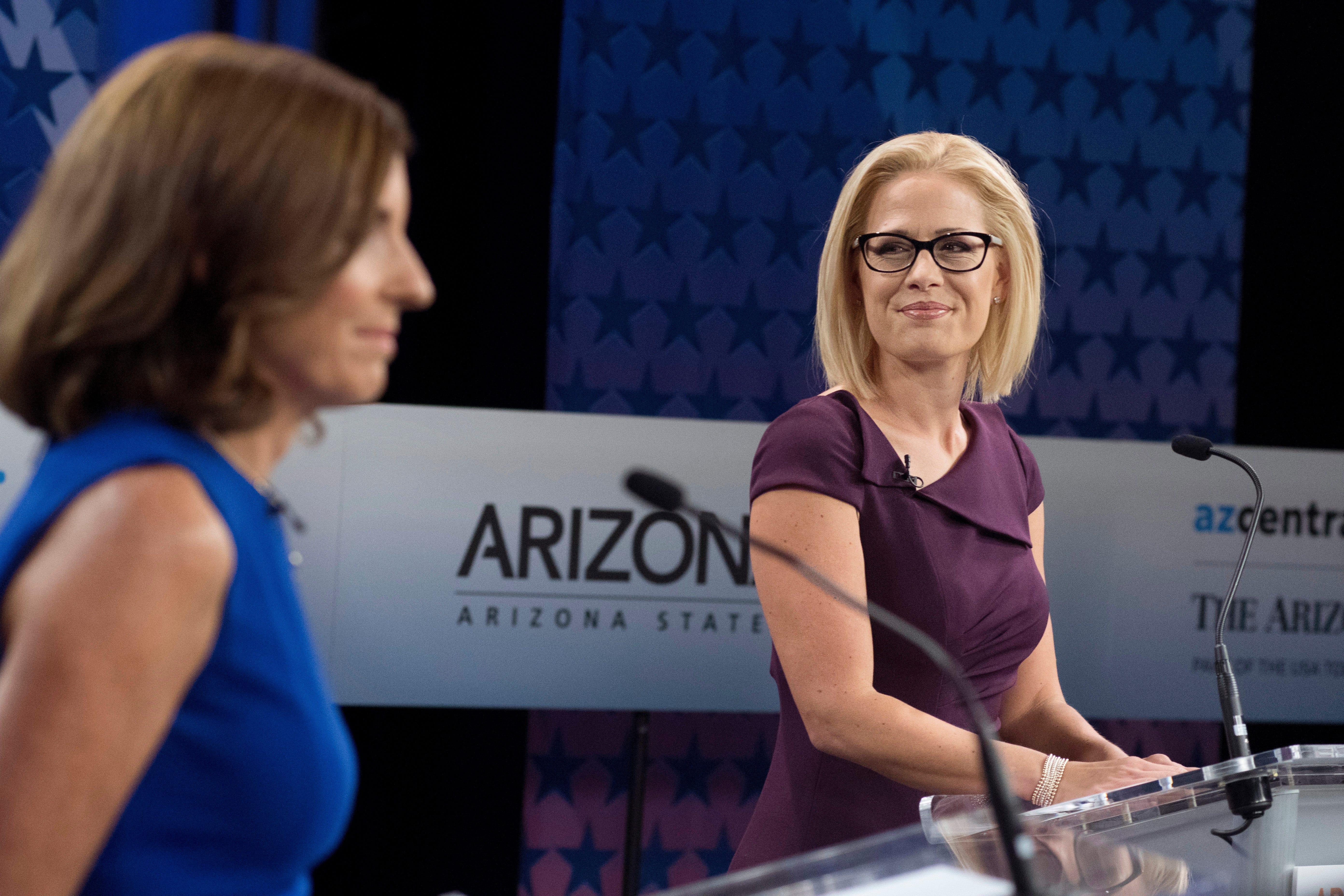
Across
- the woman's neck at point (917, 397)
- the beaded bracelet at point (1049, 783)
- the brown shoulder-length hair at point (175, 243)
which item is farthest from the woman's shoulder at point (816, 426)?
the brown shoulder-length hair at point (175, 243)

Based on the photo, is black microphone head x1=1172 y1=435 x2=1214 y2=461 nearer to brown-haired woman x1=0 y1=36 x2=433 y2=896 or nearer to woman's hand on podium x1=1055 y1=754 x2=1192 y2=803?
woman's hand on podium x1=1055 y1=754 x2=1192 y2=803

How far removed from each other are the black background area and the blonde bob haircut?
129 cm

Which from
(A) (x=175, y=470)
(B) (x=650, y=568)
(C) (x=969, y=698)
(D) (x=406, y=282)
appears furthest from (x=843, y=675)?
(B) (x=650, y=568)

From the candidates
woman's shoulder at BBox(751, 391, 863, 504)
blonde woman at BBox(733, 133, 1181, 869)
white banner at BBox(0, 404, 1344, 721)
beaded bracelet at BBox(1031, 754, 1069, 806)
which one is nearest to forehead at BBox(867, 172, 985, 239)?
blonde woman at BBox(733, 133, 1181, 869)

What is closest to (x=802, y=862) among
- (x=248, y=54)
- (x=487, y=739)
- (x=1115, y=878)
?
(x=1115, y=878)

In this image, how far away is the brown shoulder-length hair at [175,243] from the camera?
0.80 meters

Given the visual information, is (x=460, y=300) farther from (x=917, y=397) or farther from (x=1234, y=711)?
(x=1234, y=711)

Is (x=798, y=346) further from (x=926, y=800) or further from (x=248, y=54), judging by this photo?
(x=248, y=54)

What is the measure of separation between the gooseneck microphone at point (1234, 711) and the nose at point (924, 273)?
418mm

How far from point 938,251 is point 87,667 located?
137cm

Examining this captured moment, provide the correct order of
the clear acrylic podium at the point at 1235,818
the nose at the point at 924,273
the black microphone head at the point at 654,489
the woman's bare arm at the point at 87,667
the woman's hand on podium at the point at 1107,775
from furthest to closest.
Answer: the nose at the point at 924,273 → the woman's hand on podium at the point at 1107,775 → the clear acrylic podium at the point at 1235,818 → the black microphone head at the point at 654,489 → the woman's bare arm at the point at 87,667

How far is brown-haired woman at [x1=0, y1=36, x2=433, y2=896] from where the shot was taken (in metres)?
0.73

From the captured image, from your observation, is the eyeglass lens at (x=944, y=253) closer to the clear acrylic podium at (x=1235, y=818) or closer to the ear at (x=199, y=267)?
the clear acrylic podium at (x=1235, y=818)

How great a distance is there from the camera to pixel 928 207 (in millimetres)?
1780
